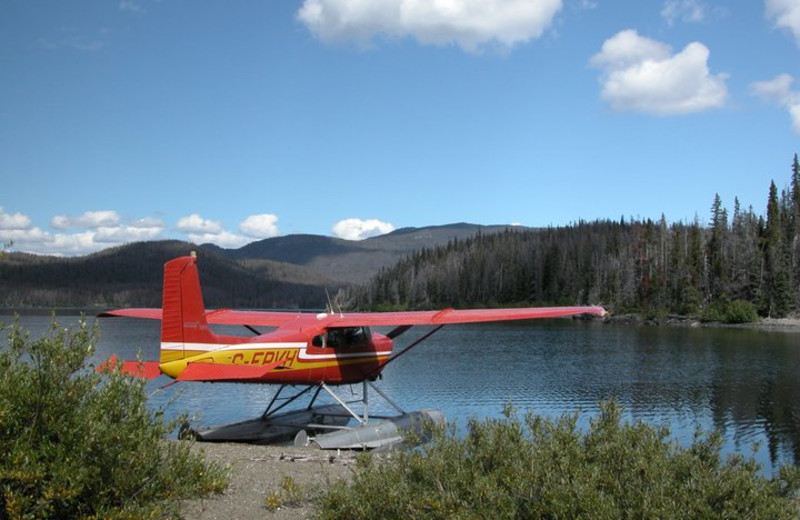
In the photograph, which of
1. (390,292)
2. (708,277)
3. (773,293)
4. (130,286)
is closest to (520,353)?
(773,293)

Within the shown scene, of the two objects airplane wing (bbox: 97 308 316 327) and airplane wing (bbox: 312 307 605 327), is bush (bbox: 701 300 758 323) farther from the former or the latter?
airplane wing (bbox: 97 308 316 327)

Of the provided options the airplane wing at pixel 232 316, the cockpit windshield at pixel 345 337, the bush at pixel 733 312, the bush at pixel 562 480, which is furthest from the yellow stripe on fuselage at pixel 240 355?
the bush at pixel 733 312

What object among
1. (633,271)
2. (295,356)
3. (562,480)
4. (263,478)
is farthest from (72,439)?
(633,271)

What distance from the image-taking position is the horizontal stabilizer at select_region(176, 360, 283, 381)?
11133 millimetres

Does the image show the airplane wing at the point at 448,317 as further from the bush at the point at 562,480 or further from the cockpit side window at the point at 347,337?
the bush at the point at 562,480

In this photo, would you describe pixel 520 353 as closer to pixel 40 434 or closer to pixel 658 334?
pixel 658 334

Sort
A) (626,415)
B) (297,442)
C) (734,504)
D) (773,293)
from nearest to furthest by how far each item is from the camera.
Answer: (734,504), (297,442), (626,415), (773,293)

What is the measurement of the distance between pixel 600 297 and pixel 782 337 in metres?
43.6

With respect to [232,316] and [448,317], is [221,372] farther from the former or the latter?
[448,317]

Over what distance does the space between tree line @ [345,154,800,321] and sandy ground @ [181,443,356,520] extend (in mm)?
72671

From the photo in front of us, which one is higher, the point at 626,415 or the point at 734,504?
the point at 734,504

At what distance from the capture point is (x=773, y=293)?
75.2 metres

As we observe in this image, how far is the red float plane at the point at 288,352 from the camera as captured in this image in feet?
38.0

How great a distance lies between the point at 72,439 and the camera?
5.21 meters
